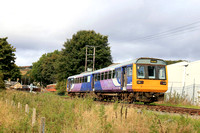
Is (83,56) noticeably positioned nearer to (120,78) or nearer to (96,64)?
(96,64)

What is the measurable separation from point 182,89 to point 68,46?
2708cm

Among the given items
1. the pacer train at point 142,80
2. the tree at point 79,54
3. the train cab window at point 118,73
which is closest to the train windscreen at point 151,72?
the pacer train at point 142,80

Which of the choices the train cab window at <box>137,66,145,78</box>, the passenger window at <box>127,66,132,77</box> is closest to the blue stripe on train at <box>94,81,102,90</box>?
the passenger window at <box>127,66,132,77</box>

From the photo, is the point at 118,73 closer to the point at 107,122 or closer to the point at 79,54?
the point at 107,122

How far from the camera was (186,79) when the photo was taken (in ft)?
75.9

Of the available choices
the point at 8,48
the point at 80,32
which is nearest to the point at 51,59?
the point at 8,48

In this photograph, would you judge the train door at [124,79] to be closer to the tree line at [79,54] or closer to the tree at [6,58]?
the tree line at [79,54]

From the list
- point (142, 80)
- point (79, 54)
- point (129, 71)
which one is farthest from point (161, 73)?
point (79, 54)

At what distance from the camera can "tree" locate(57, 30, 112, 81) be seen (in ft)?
144

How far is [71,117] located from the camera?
8.26 metres

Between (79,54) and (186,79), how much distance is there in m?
24.5

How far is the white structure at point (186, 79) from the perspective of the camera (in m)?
21.2

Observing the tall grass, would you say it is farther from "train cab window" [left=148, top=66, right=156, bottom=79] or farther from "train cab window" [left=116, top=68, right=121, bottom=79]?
"train cab window" [left=116, top=68, right=121, bottom=79]

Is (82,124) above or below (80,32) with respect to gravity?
below
